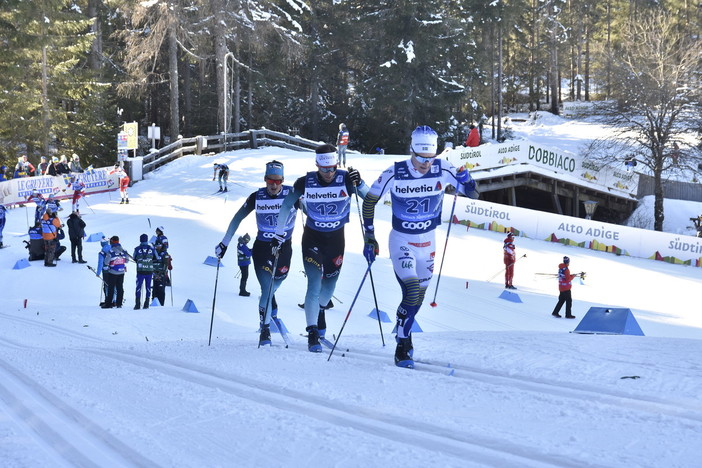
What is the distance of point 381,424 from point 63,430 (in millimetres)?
1928

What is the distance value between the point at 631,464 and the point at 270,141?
36810 mm

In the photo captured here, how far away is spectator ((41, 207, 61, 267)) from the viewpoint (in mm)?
17875

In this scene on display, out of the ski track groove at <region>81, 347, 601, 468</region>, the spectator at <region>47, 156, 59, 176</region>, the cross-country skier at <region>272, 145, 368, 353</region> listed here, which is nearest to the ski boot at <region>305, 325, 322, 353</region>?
the cross-country skier at <region>272, 145, 368, 353</region>

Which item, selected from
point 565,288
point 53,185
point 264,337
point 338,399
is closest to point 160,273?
point 264,337

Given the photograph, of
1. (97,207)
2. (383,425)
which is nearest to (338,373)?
(383,425)

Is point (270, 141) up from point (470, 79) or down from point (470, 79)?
down

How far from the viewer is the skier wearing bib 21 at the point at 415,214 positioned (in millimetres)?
6629

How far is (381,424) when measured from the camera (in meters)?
4.57

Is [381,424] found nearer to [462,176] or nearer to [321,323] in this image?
[462,176]

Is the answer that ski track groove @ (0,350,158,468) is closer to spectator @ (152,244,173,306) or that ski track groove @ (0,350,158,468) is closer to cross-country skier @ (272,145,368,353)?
cross-country skier @ (272,145,368,353)

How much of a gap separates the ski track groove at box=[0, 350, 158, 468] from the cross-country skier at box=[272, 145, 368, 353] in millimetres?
2853

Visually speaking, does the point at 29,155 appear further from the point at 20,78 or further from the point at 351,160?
the point at 351,160

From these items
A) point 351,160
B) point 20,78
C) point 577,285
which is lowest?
point 577,285

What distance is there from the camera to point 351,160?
3441 cm
